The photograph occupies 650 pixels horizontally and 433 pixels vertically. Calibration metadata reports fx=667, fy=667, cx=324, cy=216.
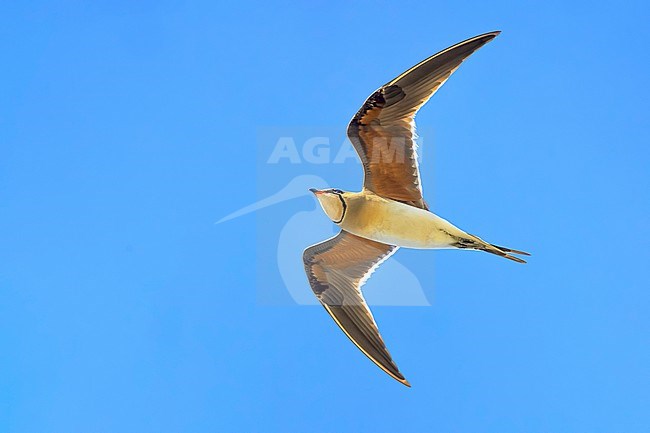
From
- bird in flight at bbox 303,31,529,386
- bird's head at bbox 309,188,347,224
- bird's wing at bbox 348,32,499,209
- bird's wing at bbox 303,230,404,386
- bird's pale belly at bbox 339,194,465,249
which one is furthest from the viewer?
bird's wing at bbox 303,230,404,386

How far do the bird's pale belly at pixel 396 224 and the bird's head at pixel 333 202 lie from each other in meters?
0.07

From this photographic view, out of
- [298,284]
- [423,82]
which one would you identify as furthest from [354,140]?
[298,284]

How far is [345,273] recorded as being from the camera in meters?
8.79

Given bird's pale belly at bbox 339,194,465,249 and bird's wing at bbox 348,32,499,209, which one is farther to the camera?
bird's pale belly at bbox 339,194,465,249

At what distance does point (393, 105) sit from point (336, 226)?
5.66 ft

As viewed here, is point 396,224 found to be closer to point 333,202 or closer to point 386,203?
point 386,203

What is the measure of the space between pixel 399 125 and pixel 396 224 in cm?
114

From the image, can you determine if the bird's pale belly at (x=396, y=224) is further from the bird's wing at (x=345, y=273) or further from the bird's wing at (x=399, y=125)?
the bird's wing at (x=345, y=273)

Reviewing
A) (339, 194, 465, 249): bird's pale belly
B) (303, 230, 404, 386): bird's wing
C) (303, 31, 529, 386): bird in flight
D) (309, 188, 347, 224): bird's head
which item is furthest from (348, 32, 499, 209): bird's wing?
(303, 230, 404, 386): bird's wing

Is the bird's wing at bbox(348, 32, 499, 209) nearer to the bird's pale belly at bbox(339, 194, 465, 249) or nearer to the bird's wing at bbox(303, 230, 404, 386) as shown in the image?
the bird's pale belly at bbox(339, 194, 465, 249)

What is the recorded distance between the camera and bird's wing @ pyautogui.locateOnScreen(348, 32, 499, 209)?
7.19 metres

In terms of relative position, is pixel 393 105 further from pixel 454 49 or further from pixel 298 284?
pixel 298 284

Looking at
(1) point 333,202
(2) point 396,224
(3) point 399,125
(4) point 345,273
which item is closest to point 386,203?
(2) point 396,224

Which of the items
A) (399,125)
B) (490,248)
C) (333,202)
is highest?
(399,125)
